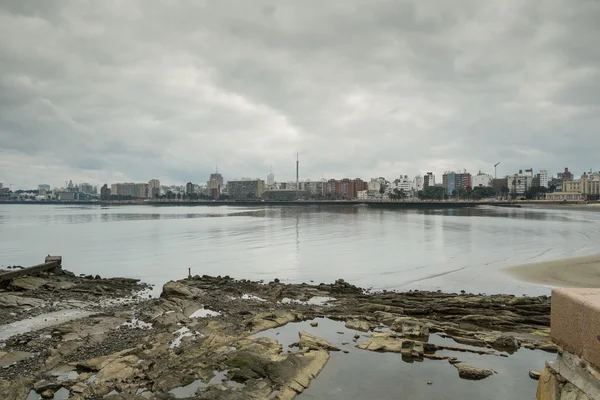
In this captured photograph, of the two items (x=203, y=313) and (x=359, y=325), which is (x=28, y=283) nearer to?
(x=203, y=313)

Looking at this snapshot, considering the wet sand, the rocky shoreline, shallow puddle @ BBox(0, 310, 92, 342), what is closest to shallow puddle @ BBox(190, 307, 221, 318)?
the rocky shoreline

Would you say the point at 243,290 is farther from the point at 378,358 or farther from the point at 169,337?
the point at 378,358

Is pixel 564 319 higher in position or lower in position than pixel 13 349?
higher

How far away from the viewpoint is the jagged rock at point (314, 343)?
1143 cm

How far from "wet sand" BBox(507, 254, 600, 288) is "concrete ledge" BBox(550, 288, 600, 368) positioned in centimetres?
1932

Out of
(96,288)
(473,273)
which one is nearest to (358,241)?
(473,273)

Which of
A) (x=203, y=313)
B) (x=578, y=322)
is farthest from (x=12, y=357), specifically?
(x=578, y=322)

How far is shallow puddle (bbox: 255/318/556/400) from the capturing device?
8.98 meters

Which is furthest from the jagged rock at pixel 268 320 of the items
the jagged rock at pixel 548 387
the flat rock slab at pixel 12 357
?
the jagged rock at pixel 548 387

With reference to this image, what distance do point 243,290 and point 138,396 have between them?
11896mm

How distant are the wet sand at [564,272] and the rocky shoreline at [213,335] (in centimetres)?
687

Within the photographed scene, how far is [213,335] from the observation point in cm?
1220

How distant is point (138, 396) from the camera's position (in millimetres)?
8234

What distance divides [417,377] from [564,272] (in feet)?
68.0
